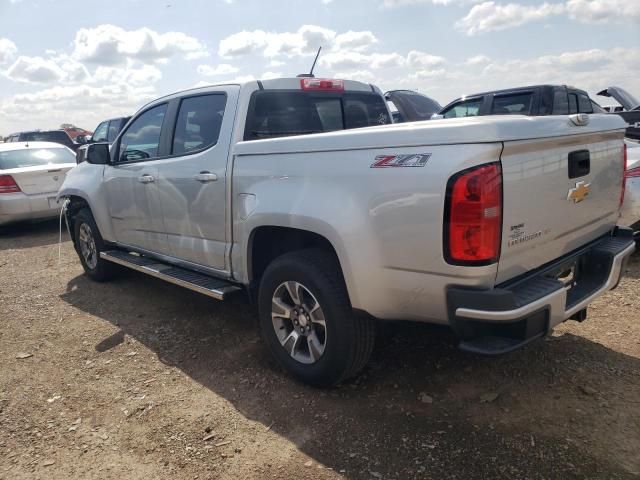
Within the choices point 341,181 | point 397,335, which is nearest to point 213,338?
point 397,335

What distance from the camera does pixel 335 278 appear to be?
9.52 feet

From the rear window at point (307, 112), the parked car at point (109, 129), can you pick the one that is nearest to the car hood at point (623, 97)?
the rear window at point (307, 112)

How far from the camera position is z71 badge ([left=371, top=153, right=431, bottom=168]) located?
7.73 ft

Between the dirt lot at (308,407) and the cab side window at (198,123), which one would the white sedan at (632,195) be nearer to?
the dirt lot at (308,407)

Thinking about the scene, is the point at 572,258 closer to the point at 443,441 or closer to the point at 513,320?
the point at 513,320

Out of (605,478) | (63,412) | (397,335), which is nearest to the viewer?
(605,478)

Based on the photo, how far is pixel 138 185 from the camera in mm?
4531

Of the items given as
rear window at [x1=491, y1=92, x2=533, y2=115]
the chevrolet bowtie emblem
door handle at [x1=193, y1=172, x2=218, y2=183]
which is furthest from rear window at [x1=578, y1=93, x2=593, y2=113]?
door handle at [x1=193, y1=172, x2=218, y2=183]

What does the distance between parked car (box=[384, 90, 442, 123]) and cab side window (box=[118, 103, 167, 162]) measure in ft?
20.5

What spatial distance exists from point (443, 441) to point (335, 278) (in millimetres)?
1029

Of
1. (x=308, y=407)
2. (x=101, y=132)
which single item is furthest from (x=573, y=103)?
(x=101, y=132)

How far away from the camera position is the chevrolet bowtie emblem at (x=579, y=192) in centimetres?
272

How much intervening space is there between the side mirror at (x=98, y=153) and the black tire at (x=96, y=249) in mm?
862

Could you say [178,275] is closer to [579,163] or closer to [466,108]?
[579,163]
